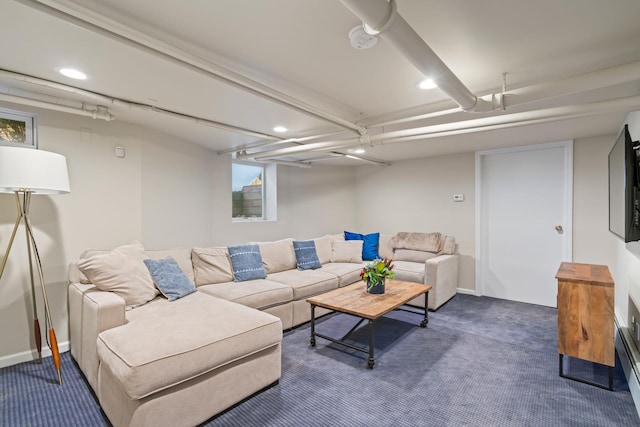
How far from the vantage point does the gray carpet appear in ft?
6.33

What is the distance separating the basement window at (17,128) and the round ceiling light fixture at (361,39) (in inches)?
112

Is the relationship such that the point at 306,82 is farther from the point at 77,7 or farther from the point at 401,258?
the point at 401,258

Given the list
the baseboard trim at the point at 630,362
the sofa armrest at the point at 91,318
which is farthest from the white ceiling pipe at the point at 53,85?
the baseboard trim at the point at 630,362

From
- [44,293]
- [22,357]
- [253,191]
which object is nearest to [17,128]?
[44,293]

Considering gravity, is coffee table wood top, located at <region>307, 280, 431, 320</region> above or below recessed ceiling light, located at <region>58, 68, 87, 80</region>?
below

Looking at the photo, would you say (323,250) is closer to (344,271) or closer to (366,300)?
(344,271)

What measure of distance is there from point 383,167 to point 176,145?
11.7ft

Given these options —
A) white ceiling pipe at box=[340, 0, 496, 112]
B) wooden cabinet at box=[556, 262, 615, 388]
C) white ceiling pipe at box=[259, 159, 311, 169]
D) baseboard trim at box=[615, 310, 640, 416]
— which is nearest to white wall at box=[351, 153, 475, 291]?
white ceiling pipe at box=[259, 159, 311, 169]

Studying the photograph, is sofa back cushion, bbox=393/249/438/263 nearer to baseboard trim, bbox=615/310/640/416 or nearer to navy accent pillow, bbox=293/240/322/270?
navy accent pillow, bbox=293/240/322/270

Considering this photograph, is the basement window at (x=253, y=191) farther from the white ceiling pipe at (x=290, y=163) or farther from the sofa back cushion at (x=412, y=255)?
the sofa back cushion at (x=412, y=255)

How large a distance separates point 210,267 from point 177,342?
1567 mm

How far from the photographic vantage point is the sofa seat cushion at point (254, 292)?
2.93 metres

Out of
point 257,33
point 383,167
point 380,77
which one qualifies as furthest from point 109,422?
point 383,167

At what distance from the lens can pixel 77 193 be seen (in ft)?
9.53
